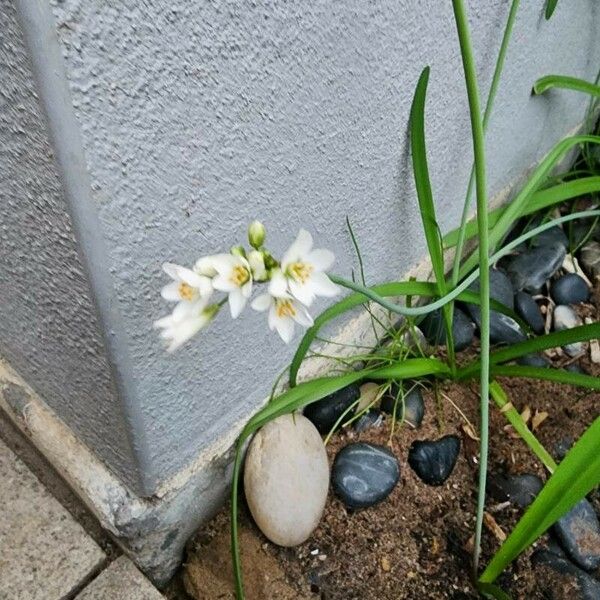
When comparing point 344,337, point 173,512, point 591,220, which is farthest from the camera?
point 591,220

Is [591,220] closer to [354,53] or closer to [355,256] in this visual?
[355,256]

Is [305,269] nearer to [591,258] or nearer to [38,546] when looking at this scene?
[38,546]

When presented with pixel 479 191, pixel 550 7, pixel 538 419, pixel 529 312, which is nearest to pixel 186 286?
pixel 479 191

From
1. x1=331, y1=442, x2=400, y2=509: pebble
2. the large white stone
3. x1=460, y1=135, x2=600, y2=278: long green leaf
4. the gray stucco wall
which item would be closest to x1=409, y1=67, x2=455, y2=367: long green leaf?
the gray stucco wall

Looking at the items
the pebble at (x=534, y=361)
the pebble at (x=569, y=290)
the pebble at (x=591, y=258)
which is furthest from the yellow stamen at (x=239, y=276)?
the pebble at (x=591, y=258)

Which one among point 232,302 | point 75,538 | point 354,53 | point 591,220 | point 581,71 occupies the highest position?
point 354,53

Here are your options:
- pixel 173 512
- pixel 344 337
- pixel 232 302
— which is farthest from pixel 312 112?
pixel 173 512
